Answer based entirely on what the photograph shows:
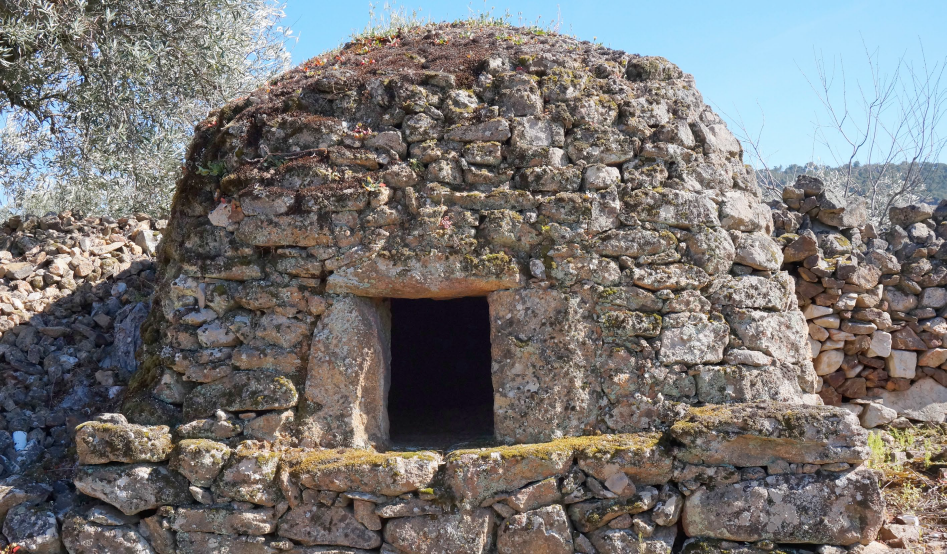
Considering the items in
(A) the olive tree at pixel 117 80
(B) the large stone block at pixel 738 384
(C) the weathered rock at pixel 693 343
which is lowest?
A: (B) the large stone block at pixel 738 384

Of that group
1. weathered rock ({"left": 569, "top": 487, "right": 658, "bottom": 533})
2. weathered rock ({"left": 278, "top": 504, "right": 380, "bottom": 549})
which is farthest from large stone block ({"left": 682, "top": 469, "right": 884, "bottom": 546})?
weathered rock ({"left": 278, "top": 504, "right": 380, "bottom": 549})

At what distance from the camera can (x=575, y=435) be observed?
13.0ft

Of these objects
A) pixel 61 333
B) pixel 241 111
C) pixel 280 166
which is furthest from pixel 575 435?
pixel 61 333

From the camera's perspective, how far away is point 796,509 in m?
3.57

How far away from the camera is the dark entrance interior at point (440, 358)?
20.7 ft

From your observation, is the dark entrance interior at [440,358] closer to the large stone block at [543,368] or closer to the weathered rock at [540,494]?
the large stone block at [543,368]

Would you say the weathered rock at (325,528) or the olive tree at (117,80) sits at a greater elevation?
the olive tree at (117,80)

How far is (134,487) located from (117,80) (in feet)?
14.6

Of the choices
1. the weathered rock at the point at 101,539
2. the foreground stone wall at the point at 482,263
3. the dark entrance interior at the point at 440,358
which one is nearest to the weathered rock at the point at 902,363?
the foreground stone wall at the point at 482,263

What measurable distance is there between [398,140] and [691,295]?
198 cm

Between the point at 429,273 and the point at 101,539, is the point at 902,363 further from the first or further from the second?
the point at 101,539

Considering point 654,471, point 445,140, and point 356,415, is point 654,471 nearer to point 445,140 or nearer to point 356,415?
point 356,415

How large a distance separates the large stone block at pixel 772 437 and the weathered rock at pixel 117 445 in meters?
2.82

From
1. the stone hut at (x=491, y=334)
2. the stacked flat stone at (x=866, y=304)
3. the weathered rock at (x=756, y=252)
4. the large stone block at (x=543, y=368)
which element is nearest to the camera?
the stone hut at (x=491, y=334)
